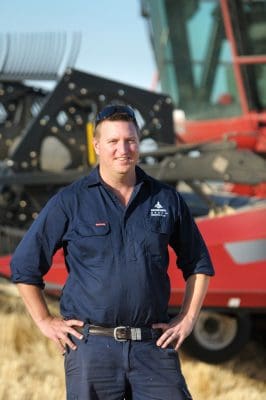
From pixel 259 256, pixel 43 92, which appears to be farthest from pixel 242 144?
pixel 259 256

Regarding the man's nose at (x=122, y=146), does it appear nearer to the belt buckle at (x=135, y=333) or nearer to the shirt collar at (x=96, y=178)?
the shirt collar at (x=96, y=178)

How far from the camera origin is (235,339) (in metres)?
4.93

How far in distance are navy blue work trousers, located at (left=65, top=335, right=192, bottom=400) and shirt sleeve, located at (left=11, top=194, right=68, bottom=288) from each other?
23 cm

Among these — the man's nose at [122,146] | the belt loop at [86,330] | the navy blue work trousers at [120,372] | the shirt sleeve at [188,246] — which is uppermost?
the man's nose at [122,146]

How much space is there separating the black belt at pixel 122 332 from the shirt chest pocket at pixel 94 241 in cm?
19

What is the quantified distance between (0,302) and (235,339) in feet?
4.97

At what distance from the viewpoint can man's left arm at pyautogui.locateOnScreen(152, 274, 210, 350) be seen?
7.43ft

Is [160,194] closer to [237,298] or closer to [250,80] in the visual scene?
[237,298]

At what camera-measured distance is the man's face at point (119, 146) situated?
7.42ft

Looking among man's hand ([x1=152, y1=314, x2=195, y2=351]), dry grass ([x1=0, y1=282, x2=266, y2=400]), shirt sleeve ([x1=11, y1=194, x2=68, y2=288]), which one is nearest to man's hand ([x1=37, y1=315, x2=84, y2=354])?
shirt sleeve ([x1=11, y1=194, x2=68, y2=288])

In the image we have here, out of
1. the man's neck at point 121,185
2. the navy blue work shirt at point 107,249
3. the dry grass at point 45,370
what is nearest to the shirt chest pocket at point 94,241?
the navy blue work shirt at point 107,249

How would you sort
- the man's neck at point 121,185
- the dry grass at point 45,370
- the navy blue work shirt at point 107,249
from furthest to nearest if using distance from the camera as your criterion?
1. the dry grass at point 45,370
2. the man's neck at point 121,185
3. the navy blue work shirt at point 107,249

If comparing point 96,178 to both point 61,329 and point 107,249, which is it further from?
point 61,329

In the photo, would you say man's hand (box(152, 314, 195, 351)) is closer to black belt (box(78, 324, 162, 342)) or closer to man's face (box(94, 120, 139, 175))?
black belt (box(78, 324, 162, 342))
